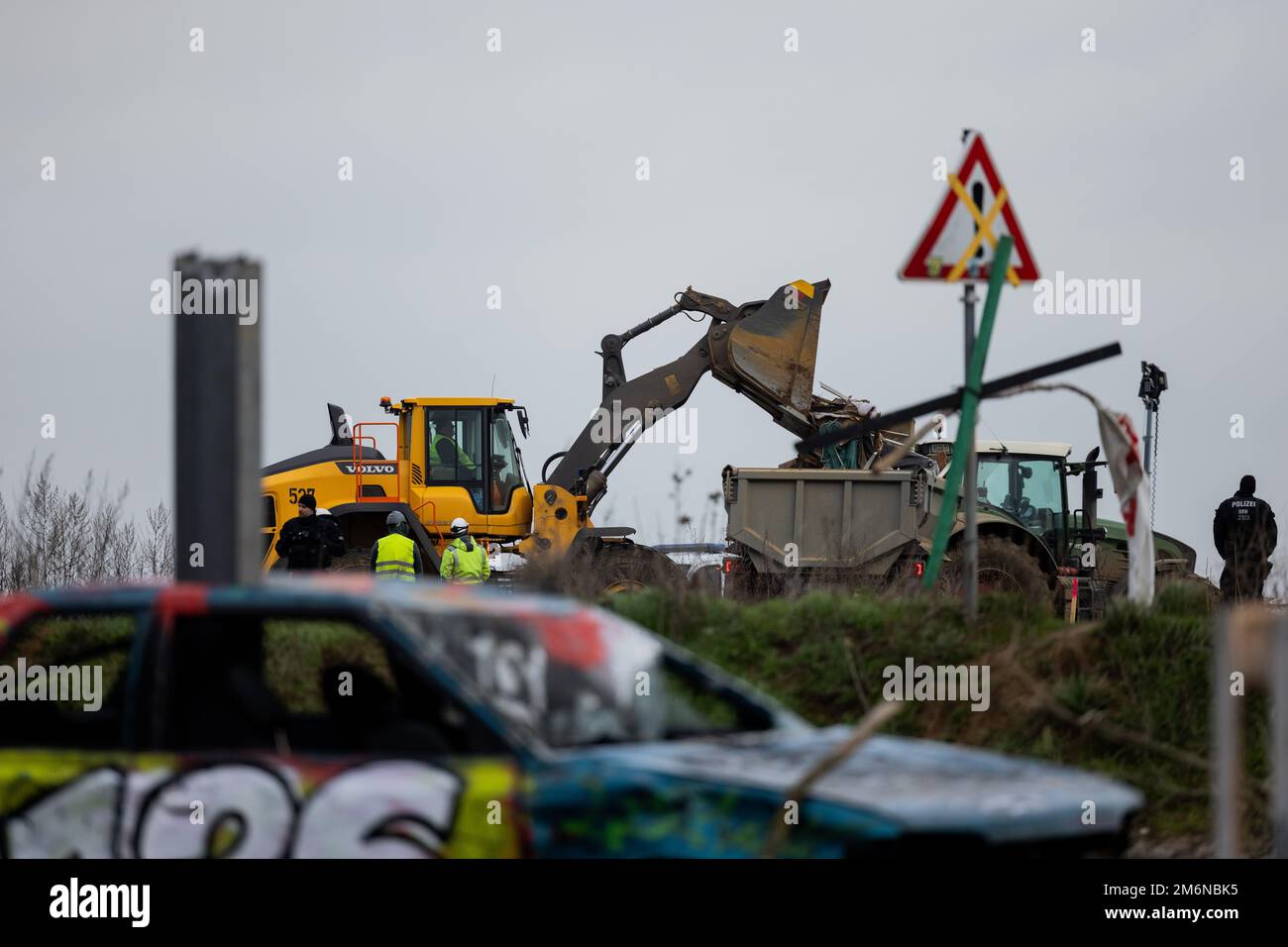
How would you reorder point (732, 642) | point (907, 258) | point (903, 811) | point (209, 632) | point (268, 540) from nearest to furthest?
point (903, 811), point (209, 632), point (907, 258), point (732, 642), point (268, 540)

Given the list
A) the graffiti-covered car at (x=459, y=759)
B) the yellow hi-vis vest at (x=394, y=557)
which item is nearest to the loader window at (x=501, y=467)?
the yellow hi-vis vest at (x=394, y=557)

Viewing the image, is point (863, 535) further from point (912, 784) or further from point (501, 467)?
point (912, 784)

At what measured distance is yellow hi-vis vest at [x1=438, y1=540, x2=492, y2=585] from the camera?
17.2 m

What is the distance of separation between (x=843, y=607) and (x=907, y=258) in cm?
232

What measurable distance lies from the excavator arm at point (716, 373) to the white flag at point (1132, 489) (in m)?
11.3

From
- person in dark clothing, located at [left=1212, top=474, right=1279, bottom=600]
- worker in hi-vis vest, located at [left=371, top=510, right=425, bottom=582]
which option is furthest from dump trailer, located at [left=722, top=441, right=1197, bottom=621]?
worker in hi-vis vest, located at [left=371, top=510, right=425, bottom=582]

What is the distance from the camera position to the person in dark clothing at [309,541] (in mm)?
18203

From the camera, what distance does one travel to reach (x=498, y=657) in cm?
522

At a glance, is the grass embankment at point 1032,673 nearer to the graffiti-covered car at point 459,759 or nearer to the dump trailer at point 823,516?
the graffiti-covered car at point 459,759

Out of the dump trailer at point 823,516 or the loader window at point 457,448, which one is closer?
the dump trailer at point 823,516

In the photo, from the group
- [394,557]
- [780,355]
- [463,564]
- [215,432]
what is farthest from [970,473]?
[780,355]

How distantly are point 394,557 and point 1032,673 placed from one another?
29.2ft
